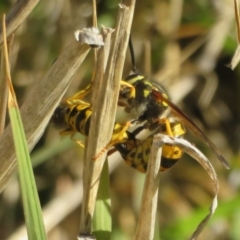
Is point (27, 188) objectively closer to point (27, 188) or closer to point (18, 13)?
point (27, 188)

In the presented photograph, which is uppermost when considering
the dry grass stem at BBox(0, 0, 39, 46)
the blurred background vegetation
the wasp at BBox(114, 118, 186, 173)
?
the dry grass stem at BBox(0, 0, 39, 46)

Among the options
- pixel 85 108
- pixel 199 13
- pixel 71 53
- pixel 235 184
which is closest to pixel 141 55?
pixel 199 13

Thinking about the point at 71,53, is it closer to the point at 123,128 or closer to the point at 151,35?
the point at 123,128

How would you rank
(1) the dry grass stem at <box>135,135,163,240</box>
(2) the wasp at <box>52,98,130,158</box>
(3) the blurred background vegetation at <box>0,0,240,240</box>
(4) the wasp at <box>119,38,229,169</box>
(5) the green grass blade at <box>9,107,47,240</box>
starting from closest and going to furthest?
(5) the green grass blade at <box>9,107,47,240</box> < (1) the dry grass stem at <box>135,135,163,240</box> < (2) the wasp at <box>52,98,130,158</box> < (4) the wasp at <box>119,38,229,169</box> < (3) the blurred background vegetation at <box>0,0,240,240</box>

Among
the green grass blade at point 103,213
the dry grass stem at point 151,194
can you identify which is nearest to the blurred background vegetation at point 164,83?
the green grass blade at point 103,213

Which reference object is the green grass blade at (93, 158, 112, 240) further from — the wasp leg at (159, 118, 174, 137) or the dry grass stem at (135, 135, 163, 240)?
the wasp leg at (159, 118, 174, 137)

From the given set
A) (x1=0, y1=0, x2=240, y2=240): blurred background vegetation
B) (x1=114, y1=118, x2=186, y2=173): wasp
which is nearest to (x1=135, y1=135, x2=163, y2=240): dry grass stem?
(x1=114, y1=118, x2=186, y2=173): wasp
